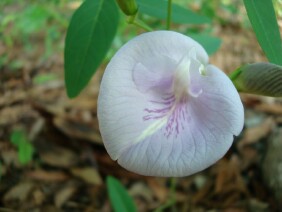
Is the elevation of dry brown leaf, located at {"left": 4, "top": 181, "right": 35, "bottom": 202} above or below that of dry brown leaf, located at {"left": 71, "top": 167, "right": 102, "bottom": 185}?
below

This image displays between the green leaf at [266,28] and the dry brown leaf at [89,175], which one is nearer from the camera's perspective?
the green leaf at [266,28]

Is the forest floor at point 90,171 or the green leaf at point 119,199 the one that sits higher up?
Result: the green leaf at point 119,199

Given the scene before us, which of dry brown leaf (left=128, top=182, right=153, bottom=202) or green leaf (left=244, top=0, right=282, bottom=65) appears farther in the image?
dry brown leaf (left=128, top=182, right=153, bottom=202)

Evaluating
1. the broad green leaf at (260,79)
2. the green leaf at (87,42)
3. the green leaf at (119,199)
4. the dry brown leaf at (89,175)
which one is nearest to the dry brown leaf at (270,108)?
the dry brown leaf at (89,175)

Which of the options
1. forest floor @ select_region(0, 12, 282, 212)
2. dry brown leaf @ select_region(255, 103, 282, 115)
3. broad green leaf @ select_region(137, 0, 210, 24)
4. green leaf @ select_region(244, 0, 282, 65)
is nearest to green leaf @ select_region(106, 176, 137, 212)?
forest floor @ select_region(0, 12, 282, 212)

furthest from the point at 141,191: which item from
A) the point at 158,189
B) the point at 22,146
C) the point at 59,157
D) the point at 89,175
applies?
the point at 22,146

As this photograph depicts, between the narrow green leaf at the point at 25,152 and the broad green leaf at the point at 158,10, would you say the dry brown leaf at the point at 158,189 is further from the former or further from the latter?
the broad green leaf at the point at 158,10

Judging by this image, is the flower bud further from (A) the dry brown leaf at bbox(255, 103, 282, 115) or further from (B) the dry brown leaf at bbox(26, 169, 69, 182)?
(A) the dry brown leaf at bbox(255, 103, 282, 115)
